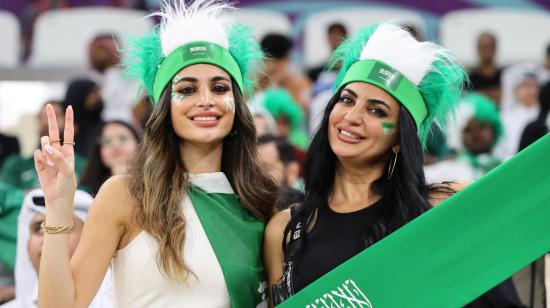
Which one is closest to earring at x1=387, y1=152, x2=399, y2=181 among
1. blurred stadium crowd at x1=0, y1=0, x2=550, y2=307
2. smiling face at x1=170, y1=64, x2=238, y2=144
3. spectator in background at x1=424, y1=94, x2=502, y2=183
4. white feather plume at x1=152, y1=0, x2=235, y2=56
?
smiling face at x1=170, y1=64, x2=238, y2=144

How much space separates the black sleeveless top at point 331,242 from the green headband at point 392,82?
0.33 metres

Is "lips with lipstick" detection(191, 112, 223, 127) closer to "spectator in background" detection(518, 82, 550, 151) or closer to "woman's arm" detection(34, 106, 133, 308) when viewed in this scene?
"woman's arm" detection(34, 106, 133, 308)

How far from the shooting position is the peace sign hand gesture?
3.48m

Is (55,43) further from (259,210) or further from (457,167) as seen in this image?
(259,210)

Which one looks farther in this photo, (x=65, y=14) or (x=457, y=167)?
(x=65, y=14)

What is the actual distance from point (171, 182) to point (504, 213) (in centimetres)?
116

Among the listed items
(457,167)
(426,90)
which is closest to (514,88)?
(457,167)

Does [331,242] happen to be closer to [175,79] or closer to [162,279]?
[162,279]

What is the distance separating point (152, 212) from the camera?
12.2 feet

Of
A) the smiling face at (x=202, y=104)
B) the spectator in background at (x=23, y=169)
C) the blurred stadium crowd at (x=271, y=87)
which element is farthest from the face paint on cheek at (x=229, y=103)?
the spectator in background at (x=23, y=169)

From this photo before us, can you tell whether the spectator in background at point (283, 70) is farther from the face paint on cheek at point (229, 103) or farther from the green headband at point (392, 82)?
the green headband at point (392, 82)

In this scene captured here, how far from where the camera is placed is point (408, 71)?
3812mm

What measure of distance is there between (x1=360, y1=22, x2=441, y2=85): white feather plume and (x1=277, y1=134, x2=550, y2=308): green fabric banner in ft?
2.08

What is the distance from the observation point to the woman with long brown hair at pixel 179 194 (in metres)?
3.54
